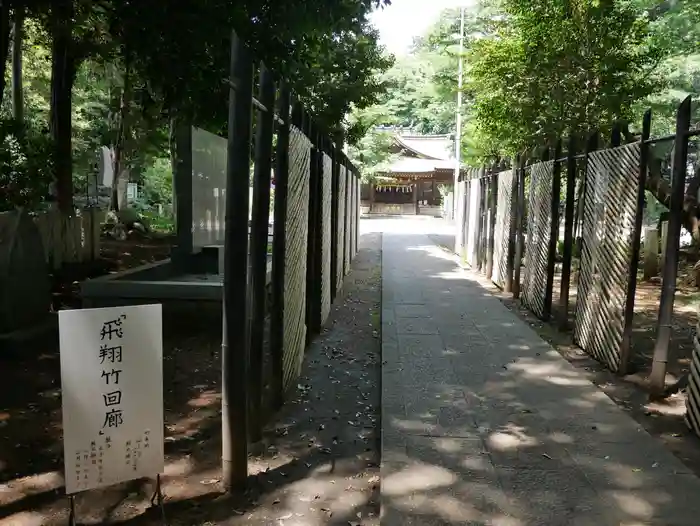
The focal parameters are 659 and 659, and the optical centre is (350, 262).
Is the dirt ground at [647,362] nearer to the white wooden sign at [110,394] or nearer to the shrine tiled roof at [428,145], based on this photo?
the white wooden sign at [110,394]

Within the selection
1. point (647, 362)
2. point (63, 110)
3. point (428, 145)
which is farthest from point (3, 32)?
point (428, 145)

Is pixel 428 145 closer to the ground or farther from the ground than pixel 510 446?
farther from the ground

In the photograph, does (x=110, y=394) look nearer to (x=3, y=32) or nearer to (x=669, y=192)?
(x=3, y=32)

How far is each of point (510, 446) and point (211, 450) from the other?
1990mm

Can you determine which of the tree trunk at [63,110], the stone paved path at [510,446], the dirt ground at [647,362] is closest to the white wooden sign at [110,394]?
the stone paved path at [510,446]

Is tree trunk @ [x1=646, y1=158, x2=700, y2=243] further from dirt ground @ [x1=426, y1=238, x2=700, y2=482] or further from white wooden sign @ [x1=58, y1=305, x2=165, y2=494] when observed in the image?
white wooden sign @ [x1=58, y1=305, x2=165, y2=494]

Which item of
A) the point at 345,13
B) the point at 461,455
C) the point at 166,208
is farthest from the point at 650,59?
the point at 166,208

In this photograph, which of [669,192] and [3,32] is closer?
[3,32]

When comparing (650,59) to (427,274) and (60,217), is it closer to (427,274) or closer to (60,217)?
(427,274)

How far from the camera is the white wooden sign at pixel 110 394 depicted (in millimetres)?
2939

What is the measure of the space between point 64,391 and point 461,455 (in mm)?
2454

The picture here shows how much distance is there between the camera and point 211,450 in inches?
172

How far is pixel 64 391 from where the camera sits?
2932 mm

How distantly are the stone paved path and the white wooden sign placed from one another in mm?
1302
